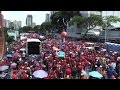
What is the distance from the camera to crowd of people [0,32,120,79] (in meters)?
10.8

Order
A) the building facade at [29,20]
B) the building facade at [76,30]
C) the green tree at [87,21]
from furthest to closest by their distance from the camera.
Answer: the building facade at [76,30] < the green tree at [87,21] < the building facade at [29,20]

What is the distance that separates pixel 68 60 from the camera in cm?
1136

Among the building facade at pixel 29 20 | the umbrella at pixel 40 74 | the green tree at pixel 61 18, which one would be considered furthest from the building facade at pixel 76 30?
the umbrella at pixel 40 74

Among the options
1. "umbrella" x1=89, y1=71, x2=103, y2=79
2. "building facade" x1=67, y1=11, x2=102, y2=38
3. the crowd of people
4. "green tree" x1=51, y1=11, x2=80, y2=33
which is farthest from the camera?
"building facade" x1=67, y1=11, x2=102, y2=38

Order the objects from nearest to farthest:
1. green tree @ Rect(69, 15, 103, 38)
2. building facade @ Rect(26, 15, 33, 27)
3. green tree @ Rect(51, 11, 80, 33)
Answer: building facade @ Rect(26, 15, 33, 27), green tree @ Rect(51, 11, 80, 33), green tree @ Rect(69, 15, 103, 38)

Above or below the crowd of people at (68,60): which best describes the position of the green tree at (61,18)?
above

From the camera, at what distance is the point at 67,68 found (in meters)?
11.2

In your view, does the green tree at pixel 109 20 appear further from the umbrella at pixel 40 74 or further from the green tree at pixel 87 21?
the umbrella at pixel 40 74

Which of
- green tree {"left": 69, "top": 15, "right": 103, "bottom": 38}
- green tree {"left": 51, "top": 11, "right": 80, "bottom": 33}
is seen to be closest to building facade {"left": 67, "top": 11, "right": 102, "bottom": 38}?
green tree {"left": 69, "top": 15, "right": 103, "bottom": 38}

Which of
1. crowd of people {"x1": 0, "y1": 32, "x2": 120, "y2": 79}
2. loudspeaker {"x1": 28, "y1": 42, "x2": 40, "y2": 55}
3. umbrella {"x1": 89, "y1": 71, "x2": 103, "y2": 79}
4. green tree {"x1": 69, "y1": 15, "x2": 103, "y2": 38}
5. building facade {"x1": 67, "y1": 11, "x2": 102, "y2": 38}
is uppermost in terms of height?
green tree {"x1": 69, "y1": 15, "x2": 103, "y2": 38}

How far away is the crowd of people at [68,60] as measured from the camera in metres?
10.8

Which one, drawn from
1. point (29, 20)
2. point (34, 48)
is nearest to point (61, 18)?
point (34, 48)

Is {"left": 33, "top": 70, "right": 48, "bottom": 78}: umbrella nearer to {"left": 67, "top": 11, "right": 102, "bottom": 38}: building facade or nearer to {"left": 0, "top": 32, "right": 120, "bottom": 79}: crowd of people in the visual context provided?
{"left": 0, "top": 32, "right": 120, "bottom": 79}: crowd of people
